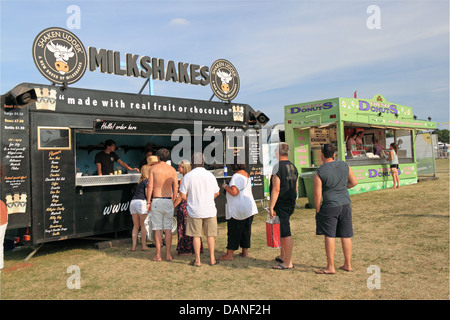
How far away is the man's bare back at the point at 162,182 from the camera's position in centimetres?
569

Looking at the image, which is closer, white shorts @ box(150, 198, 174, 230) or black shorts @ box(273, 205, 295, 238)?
black shorts @ box(273, 205, 295, 238)

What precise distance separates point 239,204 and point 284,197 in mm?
691

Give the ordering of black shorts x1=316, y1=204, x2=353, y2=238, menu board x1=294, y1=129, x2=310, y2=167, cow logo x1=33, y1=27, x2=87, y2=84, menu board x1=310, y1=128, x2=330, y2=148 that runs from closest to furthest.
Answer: black shorts x1=316, y1=204, x2=353, y2=238 → cow logo x1=33, y1=27, x2=87, y2=84 → menu board x1=294, y1=129, x2=310, y2=167 → menu board x1=310, y1=128, x2=330, y2=148

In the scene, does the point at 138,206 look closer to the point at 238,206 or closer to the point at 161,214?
the point at 161,214

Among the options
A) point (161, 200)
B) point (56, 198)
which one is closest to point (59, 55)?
point (56, 198)

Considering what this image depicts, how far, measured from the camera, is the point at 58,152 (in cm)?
595

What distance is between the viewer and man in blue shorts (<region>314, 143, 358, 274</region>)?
4598 mm

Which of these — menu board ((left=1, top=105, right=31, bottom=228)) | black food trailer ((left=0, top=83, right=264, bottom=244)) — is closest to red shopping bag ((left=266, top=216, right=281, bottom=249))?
black food trailer ((left=0, top=83, right=264, bottom=244))

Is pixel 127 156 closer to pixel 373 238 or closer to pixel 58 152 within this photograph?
pixel 58 152

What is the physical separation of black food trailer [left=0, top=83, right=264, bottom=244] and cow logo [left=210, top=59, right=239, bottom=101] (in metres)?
0.50

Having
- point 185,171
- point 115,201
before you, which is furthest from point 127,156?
point 185,171

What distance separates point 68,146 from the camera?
606 cm

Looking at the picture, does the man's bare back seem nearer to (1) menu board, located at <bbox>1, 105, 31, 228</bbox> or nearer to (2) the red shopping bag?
(2) the red shopping bag

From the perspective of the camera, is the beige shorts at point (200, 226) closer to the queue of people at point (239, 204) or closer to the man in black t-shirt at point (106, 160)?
the queue of people at point (239, 204)
